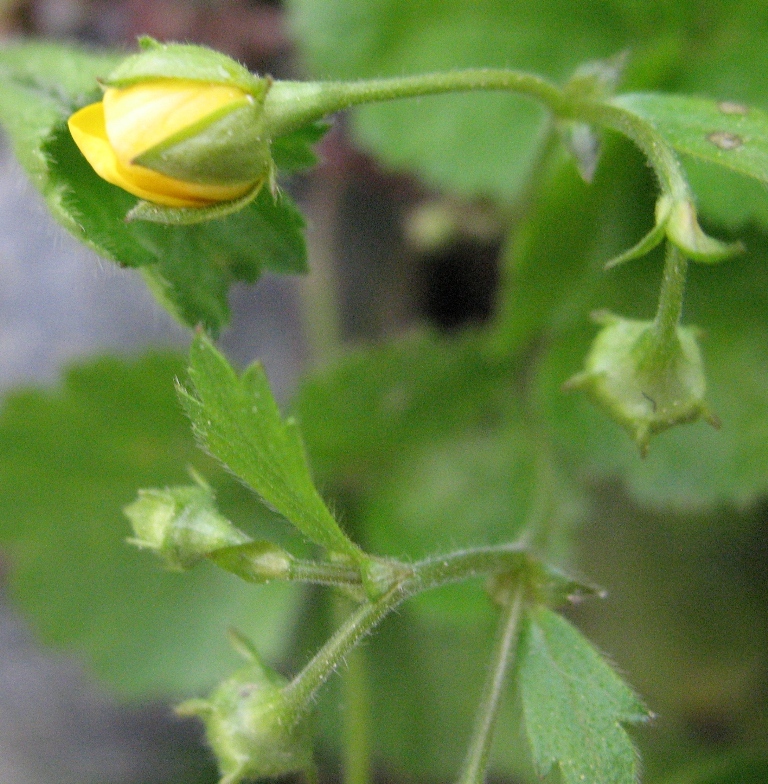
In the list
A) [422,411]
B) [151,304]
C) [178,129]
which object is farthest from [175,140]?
[151,304]

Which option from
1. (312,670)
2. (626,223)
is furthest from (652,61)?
(312,670)

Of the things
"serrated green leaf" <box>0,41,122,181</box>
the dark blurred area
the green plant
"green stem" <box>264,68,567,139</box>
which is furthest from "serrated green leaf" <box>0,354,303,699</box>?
"green stem" <box>264,68,567,139</box>

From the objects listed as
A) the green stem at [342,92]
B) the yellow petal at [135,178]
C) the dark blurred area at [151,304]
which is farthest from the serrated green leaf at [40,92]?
the dark blurred area at [151,304]

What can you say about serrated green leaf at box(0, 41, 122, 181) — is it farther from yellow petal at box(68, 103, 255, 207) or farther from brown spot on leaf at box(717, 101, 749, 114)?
brown spot on leaf at box(717, 101, 749, 114)

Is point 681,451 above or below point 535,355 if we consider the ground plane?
below

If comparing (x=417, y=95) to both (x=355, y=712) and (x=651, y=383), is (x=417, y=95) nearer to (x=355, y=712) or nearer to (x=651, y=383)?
(x=651, y=383)

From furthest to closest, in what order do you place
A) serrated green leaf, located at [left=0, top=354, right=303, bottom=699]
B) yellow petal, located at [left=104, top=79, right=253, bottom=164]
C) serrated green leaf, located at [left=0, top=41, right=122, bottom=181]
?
1. serrated green leaf, located at [left=0, top=354, right=303, bottom=699]
2. serrated green leaf, located at [left=0, top=41, right=122, bottom=181]
3. yellow petal, located at [left=104, top=79, right=253, bottom=164]

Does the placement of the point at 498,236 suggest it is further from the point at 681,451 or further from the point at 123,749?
the point at 123,749
